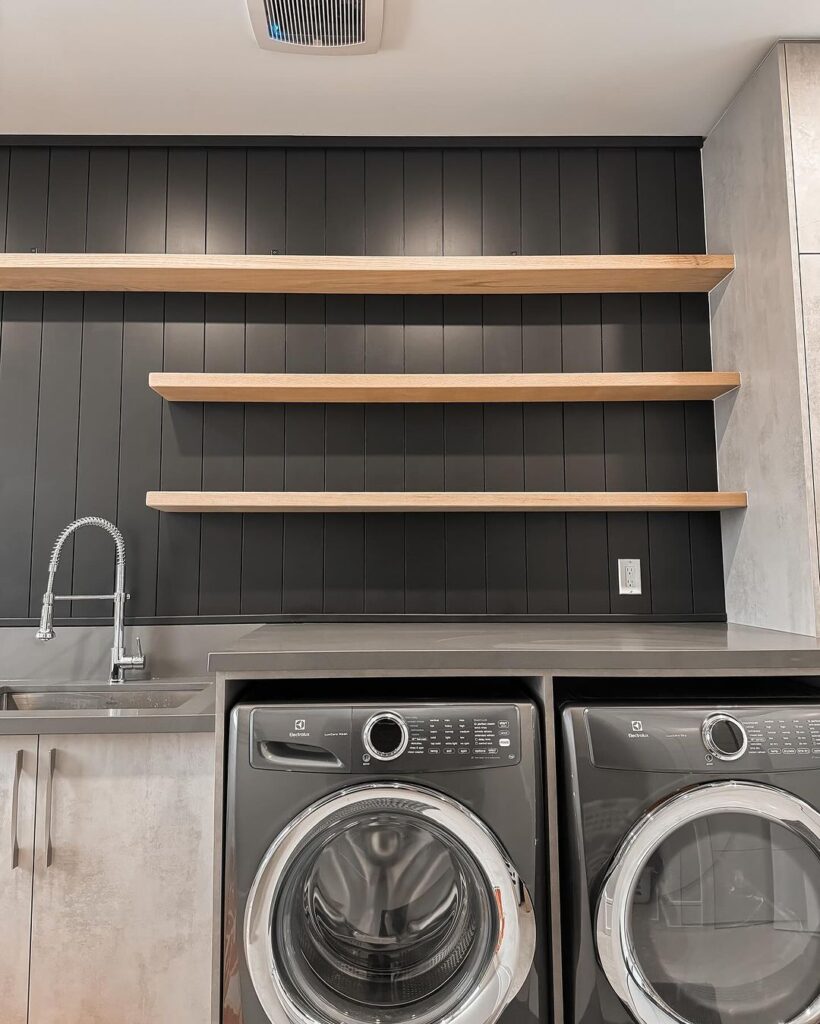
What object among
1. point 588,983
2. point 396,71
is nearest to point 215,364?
point 396,71

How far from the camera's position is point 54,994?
1575 mm

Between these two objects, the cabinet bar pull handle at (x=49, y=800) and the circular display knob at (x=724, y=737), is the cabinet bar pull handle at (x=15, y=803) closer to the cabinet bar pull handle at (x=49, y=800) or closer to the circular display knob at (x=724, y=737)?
the cabinet bar pull handle at (x=49, y=800)

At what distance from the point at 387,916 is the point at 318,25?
2.18 meters

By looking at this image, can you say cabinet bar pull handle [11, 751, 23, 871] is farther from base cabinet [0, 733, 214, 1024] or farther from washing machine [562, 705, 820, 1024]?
washing machine [562, 705, 820, 1024]

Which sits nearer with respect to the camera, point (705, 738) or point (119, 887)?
point (705, 738)

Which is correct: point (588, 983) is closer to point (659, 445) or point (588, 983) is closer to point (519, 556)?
point (519, 556)

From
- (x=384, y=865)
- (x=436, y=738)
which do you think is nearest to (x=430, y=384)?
(x=436, y=738)

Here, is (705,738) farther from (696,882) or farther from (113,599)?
(113,599)

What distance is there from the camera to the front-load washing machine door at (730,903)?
1401 millimetres

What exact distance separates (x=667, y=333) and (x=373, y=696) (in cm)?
164

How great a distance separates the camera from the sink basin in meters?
2.15

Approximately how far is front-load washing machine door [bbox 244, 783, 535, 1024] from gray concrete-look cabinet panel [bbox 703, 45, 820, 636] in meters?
1.07

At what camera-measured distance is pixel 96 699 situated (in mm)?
2150

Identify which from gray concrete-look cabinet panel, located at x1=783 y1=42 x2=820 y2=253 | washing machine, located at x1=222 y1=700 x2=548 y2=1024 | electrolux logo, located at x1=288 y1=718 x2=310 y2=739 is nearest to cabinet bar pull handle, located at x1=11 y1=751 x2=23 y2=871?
washing machine, located at x1=222 y1=700 x2=548 y2=1024
